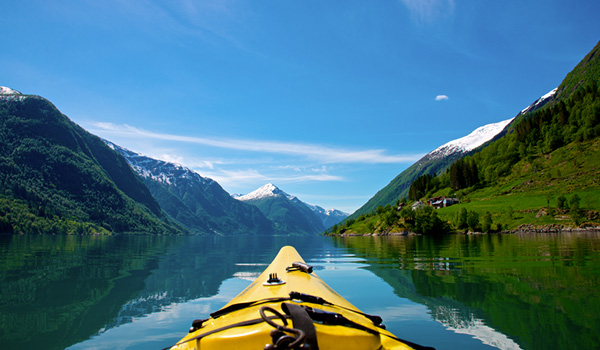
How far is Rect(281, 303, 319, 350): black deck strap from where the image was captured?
9.90 ft

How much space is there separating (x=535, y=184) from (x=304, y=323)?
564 feet

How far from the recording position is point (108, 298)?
42.3 ft

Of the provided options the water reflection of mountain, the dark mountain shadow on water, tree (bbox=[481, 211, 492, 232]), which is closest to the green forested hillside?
tree (bbox=[481, 211, 492, 232])

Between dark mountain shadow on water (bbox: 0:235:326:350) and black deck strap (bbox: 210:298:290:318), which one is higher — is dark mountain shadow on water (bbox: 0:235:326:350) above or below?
below

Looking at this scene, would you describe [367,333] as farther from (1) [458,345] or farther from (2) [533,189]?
(2) [533,189]

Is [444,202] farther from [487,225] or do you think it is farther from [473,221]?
[487,225]

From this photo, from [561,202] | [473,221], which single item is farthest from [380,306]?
[561,202]

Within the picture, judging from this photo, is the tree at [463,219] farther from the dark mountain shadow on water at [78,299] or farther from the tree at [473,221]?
the dark mountain shadow on water at [78,299]

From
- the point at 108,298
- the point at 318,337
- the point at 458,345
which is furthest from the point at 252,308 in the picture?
the point at 108,298

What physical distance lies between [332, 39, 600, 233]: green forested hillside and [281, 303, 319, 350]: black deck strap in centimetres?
11680

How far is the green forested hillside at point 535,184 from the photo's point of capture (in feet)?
333

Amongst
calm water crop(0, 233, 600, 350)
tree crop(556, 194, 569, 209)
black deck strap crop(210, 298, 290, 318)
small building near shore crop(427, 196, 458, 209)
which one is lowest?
calm water crop(0, 233, 600, 350)

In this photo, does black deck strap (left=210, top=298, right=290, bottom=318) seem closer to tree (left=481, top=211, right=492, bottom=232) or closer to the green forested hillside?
the green forested hillside

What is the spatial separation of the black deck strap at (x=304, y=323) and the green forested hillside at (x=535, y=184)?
11680 cm
